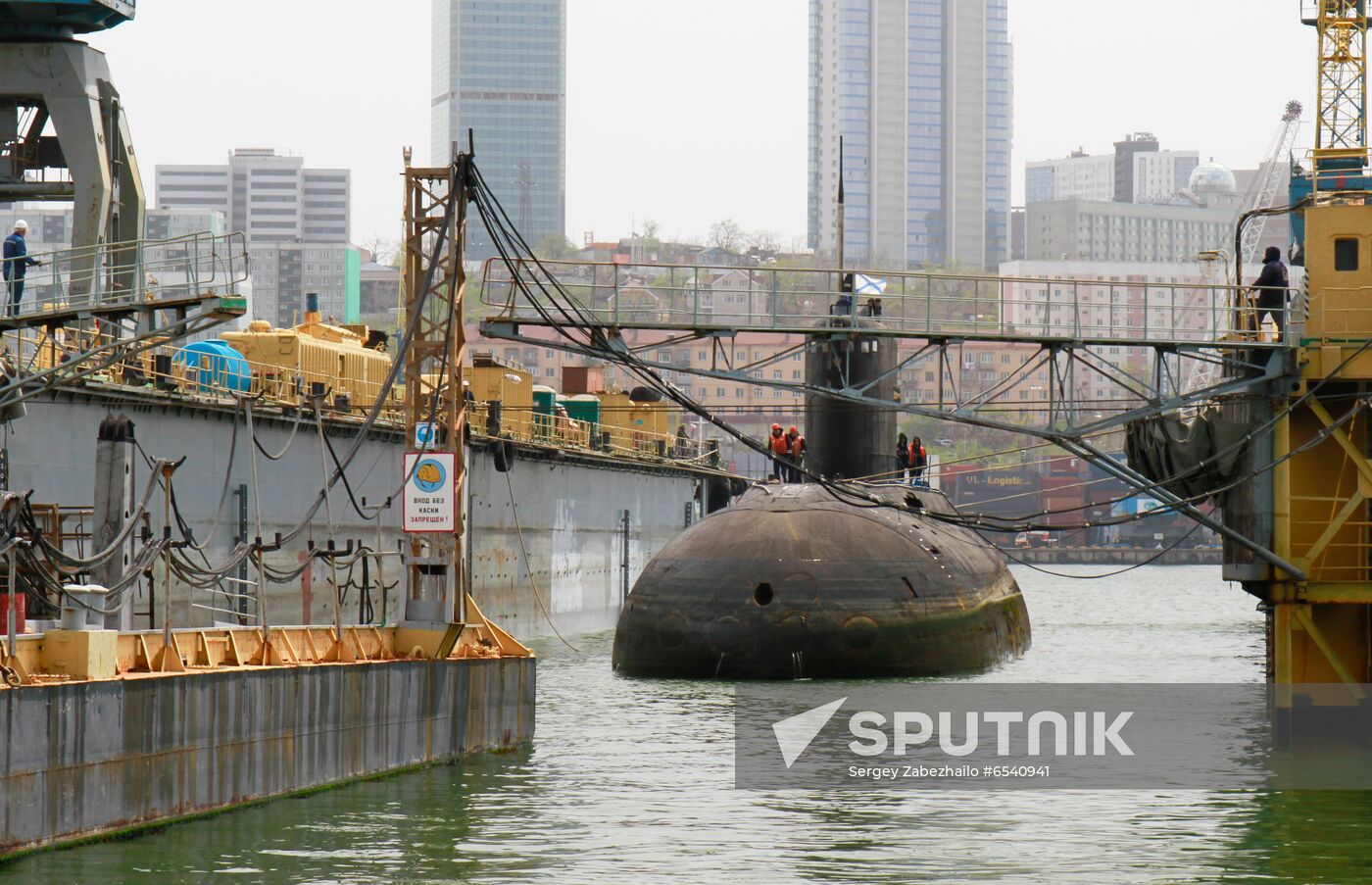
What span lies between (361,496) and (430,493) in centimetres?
2033

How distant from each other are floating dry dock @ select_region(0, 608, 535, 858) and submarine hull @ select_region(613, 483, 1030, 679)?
9.78m

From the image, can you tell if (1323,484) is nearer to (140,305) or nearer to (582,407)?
(140,305)

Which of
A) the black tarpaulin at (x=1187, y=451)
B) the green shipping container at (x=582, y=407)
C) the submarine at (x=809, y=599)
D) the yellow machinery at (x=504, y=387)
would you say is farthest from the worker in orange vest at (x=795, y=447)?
the green shipping container at (x=582, y=407)

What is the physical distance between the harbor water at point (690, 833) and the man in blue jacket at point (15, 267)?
10.6 m

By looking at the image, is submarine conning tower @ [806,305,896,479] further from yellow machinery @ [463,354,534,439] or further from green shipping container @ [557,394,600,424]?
green shipping container @ [557,394,600,424]

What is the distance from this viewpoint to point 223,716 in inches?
931

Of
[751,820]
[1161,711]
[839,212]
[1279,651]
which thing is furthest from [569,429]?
[751,820]

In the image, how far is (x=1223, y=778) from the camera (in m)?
27.6

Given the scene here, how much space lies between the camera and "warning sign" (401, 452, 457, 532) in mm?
30016

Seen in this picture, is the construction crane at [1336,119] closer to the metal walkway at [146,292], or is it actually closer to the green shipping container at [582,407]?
the metal walkway at [146,292]

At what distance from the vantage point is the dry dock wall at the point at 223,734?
791 inches

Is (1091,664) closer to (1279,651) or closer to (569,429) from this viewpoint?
(1279,651)

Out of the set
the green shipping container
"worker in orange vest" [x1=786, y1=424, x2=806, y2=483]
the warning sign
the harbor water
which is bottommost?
the harbor water

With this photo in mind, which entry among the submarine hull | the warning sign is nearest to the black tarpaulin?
the submarine hull
